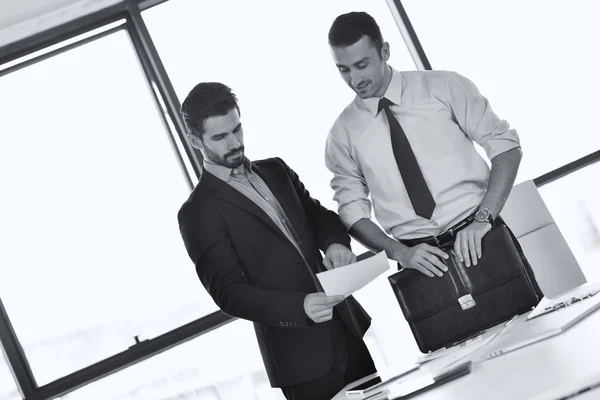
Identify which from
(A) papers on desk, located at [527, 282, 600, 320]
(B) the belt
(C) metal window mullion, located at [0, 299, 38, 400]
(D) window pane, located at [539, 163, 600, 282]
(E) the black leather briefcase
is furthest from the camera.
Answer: (D) window pane, located at [539, 163, 600, 282]

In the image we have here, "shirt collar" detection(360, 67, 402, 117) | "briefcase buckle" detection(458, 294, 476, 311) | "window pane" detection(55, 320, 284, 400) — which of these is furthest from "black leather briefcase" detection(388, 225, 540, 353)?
"window pane" detection(55, 320, 284, 400)

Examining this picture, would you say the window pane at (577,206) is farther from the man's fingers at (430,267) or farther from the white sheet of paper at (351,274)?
the white sheet of paper at (351,274)

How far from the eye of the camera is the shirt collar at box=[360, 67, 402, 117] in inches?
98.9

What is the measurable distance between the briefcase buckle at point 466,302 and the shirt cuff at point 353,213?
55 centimetres

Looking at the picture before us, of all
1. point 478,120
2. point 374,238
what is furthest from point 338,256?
point 478,120

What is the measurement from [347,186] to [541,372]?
1.50 meters

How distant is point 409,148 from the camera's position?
2.48 m

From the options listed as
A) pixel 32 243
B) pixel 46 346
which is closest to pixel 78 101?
pixel 32 243

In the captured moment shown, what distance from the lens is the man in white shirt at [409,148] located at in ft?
7.93

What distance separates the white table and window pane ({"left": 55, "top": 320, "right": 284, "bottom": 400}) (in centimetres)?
258

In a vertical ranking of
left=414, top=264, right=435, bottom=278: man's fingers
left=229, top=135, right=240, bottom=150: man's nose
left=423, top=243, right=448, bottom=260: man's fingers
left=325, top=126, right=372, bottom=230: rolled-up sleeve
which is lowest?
left=414, top=264, right=435, bottom=278: man's fingers

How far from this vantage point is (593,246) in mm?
4039

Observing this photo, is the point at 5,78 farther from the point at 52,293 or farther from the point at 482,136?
the point at 482,136

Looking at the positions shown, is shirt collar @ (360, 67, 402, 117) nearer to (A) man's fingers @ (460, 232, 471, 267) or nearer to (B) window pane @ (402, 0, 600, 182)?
(A) man's fingers @ (460, 232, 471, 267)
